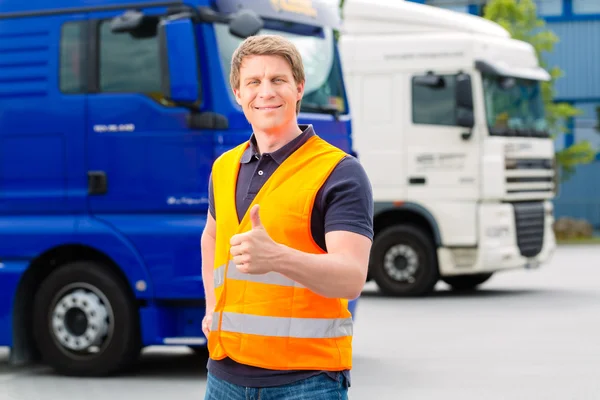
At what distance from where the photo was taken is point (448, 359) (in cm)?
993

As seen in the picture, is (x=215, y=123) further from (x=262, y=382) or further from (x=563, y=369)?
(x=262, y=382)

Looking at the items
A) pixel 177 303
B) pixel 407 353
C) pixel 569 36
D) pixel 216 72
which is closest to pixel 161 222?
pixel 177 303

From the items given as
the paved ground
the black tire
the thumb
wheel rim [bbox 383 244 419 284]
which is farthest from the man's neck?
the black tire

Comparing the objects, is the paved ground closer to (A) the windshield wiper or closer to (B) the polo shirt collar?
(A) the windshield wiper

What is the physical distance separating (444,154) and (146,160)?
675cm

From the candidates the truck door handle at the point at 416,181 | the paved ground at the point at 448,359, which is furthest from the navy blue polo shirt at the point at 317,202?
the truck door handle at the point at 416,181

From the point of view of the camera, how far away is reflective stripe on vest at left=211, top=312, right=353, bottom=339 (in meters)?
3.22

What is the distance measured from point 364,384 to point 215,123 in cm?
205

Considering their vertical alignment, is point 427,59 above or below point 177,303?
above

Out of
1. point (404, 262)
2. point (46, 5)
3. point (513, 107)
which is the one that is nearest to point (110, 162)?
point (46, 5)

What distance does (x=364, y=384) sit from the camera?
8.73 meters

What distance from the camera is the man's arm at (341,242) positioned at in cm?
300

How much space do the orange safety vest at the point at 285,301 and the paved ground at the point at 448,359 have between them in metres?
4.93

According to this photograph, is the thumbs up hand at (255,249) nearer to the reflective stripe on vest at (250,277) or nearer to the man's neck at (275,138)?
the reflective stripe on vest at (250,277)
